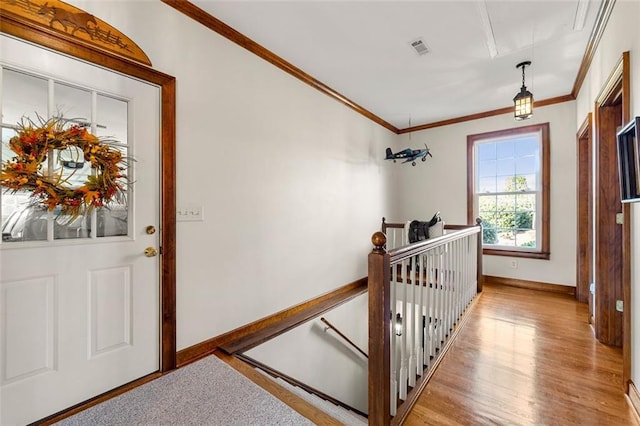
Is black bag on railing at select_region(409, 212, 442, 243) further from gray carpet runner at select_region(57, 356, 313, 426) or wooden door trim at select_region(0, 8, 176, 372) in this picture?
wooden door trim at select_region(0, 8, 176, 372)

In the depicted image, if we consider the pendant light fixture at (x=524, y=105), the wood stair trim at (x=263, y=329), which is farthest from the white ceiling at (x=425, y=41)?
the wood stair trim at (x=263, y=329)

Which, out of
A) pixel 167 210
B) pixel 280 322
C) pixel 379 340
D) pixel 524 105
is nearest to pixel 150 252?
pixel 167 210

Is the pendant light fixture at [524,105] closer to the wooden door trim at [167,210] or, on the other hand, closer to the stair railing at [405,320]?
the stair railing at [405,320]

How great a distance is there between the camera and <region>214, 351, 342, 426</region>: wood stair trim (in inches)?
60.0

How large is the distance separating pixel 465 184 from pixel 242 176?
377 cm

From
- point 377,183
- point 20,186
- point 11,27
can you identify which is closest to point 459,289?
point 377,183

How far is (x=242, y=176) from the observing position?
2494 millimetres

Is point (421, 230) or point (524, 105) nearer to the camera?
point (524, 105)

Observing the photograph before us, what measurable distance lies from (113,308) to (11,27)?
163 centimetres

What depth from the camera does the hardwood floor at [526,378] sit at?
160 cm

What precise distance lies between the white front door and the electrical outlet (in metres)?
0.16

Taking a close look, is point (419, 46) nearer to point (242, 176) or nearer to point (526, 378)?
point (242, 176)

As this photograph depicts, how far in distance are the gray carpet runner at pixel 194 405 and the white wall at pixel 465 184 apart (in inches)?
156

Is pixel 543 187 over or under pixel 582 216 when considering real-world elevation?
over
